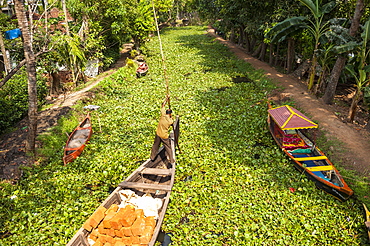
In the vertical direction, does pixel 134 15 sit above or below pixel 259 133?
above

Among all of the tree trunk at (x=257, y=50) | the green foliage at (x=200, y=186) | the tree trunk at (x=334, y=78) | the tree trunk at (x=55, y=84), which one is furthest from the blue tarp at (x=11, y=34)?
the tree trunk at (x=334, y=78)

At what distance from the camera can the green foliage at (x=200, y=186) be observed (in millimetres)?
7512

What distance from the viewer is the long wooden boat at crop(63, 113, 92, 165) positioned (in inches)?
433

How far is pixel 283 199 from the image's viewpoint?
8.71 metres

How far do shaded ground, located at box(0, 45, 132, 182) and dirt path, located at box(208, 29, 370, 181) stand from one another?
45.8 ft

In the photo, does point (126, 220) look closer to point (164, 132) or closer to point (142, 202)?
point (142, 202)

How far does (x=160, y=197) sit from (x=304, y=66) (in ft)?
60.6

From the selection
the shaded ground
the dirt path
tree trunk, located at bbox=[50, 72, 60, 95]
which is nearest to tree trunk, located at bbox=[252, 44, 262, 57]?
the dirt path

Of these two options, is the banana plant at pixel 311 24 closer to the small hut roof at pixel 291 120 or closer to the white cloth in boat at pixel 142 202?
the small hut roof at pixel 291 120

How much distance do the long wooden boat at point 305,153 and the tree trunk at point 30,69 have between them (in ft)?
34.5

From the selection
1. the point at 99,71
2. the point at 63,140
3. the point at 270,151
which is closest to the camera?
the point at 270,151

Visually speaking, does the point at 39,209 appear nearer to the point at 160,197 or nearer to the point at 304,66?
the point at 160,197

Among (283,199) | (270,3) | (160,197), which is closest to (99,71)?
(270,3)

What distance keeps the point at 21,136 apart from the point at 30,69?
176 inches
